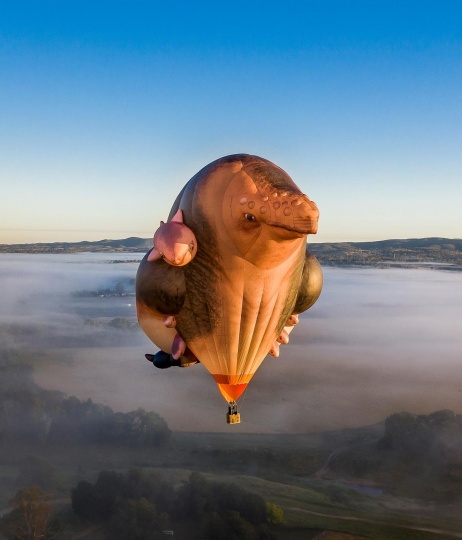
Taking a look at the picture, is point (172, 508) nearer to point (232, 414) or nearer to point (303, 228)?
point (232, 414)

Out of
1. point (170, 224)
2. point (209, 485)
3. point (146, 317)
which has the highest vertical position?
point (170, 224)

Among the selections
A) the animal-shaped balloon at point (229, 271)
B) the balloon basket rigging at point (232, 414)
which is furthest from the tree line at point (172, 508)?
the animal-shaped balloon at point (229, 271)

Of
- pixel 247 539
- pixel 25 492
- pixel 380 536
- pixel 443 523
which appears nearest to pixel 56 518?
pixel 25 492

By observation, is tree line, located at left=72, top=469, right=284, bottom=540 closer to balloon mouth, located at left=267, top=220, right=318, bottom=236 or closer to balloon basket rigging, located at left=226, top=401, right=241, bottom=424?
balloon basket rigging, located at left=226, top=401, right=241, bottom=424

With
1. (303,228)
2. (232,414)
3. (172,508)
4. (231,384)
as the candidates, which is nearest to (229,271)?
(303,228)

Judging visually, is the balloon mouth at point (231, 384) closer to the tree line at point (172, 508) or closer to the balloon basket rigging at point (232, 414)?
the balloon basket rigging at point (232, 414)

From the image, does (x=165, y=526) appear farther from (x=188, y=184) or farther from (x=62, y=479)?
(x=188, y=184)

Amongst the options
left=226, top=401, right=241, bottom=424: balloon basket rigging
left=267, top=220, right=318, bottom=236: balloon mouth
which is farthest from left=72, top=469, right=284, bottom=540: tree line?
left=267, top=220, right=318, bottom=236: balloon mouth

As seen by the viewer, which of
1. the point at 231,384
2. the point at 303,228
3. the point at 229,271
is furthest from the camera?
the point at 231,384
